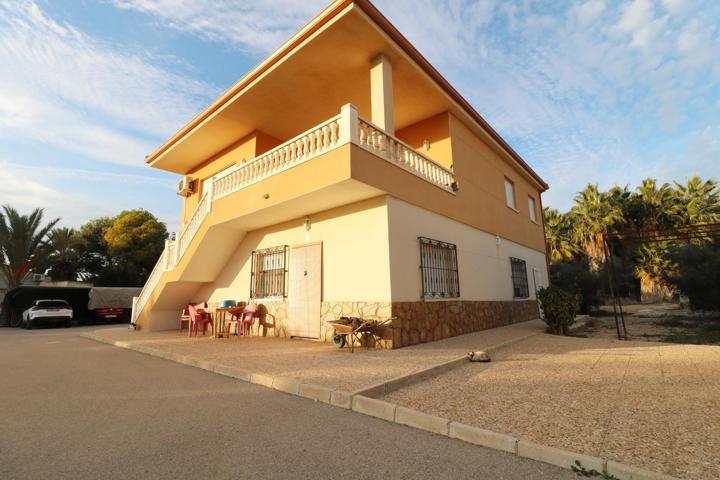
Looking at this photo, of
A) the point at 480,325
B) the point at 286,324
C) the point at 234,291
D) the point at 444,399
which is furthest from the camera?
the point at 234,291

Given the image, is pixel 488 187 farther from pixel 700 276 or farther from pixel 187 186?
pixel 187 186

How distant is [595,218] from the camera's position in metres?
24.7

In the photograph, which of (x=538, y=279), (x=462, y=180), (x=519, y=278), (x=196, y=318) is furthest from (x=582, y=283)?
(x=196, y=318)

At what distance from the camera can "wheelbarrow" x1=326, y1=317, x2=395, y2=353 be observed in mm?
6605

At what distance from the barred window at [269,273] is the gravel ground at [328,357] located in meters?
1.63

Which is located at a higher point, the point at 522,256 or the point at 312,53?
the point at 312,53

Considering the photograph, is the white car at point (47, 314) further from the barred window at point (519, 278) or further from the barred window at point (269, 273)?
the barred window at point (519, 278)

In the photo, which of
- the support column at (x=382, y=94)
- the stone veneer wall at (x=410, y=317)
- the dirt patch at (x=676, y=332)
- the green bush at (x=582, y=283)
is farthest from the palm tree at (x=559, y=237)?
the support column at (x=382, y=94)

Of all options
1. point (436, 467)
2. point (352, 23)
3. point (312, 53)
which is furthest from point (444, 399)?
point (312, 53)

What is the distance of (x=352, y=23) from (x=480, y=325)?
852 centimetres

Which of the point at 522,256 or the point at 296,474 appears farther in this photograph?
the point at 522,256

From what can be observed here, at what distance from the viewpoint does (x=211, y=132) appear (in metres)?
11.4

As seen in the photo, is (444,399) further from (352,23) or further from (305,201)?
(352,23)

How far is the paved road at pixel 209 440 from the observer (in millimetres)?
2399
